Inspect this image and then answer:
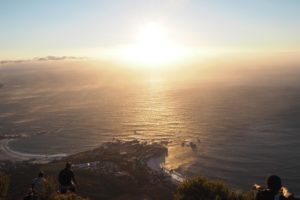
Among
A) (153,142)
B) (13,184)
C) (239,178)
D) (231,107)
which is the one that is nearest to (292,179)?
(239,178)

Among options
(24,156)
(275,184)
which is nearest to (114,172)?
(24,156)

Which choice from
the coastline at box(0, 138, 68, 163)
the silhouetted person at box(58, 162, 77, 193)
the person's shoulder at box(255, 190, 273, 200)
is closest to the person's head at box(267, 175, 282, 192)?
the person's shoulder at box(255, 190, 273, 200)

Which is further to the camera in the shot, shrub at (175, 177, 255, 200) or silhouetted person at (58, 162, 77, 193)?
shrub at (175, 177, 255, 200)

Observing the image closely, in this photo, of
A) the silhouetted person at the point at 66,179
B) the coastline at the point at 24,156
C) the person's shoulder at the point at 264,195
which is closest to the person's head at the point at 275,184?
the person's shoulder at the point at 264,195

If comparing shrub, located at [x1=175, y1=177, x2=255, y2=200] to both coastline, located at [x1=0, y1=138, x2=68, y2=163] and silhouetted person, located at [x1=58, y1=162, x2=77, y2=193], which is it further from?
coastline, located at [x1=0, y1=138, x2=68, y2=163]

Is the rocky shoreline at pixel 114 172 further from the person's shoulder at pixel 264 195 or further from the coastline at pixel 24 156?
the person's shoulder at pixel 264 195

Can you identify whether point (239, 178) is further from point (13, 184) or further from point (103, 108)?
point (103, 108)
